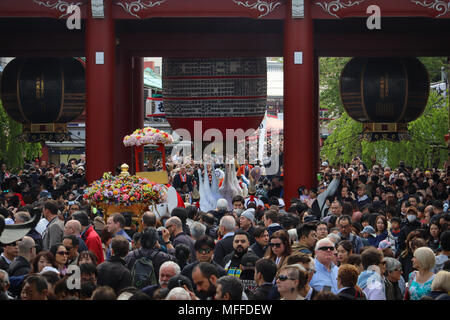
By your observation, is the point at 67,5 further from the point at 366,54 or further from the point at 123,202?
→ the point at 366,54

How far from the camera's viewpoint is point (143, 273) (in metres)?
8.64

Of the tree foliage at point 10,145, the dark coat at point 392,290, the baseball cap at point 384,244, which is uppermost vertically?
the tree foliage at point 10,145

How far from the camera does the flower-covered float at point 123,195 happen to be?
45.9 feet

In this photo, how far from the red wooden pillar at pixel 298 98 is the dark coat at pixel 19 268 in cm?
1061

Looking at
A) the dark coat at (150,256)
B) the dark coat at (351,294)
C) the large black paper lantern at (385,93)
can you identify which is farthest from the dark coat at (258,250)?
the large black paper lantern at (385,93)

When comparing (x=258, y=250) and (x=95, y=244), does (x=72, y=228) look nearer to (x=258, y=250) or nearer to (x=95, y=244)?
(x=95, y=244)

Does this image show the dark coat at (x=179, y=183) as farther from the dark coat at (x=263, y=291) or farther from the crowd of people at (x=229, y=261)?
the dark coat at (x=263, y=291)

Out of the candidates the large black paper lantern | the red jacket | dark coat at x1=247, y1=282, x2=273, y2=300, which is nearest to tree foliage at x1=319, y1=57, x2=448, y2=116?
the large black paper lantern

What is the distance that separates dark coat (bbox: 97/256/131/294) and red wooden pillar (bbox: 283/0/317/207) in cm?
1077

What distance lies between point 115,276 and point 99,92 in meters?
11.0

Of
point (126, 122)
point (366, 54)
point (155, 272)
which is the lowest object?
point (155, 272)

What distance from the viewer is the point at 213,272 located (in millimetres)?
Answer: 7289
